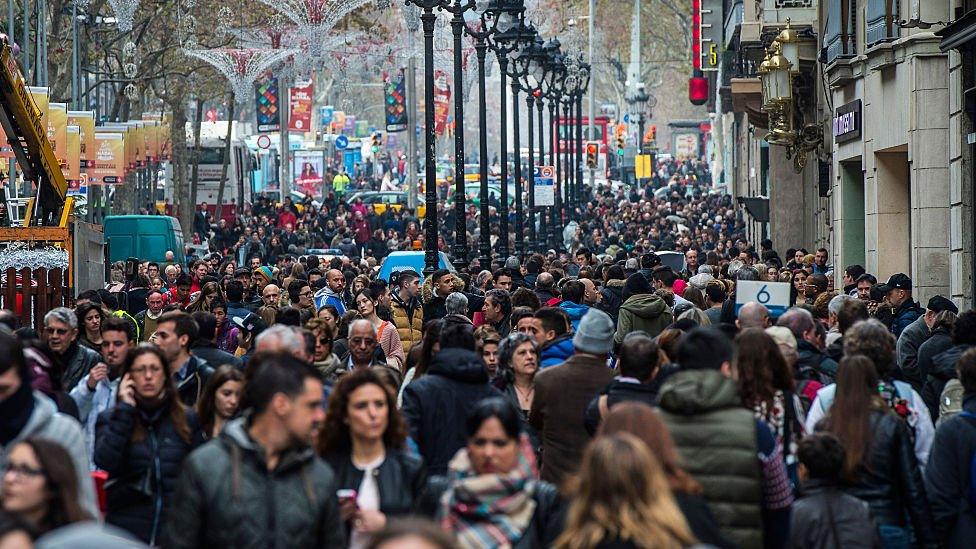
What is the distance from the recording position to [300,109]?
69875 millimetres

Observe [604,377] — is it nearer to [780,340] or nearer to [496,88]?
[780,340]

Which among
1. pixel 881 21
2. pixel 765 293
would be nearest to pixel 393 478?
pixel 765 293

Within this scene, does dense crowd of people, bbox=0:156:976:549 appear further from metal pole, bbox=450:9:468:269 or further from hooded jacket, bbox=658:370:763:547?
metal pole, bbox=450:9:468:269

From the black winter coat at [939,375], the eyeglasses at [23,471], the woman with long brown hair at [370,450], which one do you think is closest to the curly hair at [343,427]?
the woman with long brown hair at [370,450]

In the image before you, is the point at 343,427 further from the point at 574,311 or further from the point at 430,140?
the point at 430,140

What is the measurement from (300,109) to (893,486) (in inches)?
2462

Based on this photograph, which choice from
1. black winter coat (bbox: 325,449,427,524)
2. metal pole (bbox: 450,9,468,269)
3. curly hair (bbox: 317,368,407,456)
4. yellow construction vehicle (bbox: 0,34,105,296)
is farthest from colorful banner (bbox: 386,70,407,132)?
black winter coat (bbox: 325,449,427,524)

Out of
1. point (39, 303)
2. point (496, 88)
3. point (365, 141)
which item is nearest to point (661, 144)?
point (496, 88)

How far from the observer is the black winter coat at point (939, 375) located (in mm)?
10734

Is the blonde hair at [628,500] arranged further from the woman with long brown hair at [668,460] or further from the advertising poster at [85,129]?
the advertising poster at [85,129]

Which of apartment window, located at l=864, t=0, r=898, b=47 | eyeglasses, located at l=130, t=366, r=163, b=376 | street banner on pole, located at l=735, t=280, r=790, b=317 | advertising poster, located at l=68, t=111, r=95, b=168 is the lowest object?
eyeglasses, located at l=130, t=366, r=163, b=376

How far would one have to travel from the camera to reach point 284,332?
917 cm

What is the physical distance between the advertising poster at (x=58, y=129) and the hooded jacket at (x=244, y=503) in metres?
26.8

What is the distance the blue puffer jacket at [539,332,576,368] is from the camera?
38.2 ft
